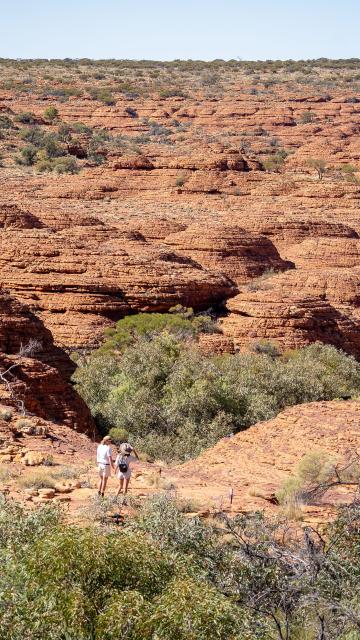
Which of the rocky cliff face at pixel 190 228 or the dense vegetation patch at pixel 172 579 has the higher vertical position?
the dense vegetation patch at pixel 172 579

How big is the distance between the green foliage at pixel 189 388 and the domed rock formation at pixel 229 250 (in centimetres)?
1155

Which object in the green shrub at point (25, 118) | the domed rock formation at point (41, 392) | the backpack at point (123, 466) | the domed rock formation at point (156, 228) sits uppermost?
the backpack at point (123, 466)

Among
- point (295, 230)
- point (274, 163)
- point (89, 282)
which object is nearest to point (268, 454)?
point (89, 282)

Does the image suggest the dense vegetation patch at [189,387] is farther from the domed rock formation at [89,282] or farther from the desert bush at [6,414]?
the desert bush at [6,414]

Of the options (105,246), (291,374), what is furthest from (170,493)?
(105,246)

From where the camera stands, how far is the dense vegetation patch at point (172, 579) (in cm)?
764

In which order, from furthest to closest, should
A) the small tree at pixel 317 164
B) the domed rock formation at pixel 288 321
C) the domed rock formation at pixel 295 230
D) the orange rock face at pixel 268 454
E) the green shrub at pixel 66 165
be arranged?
1. the small tree at pixel 317 164
2. the green shrub at pixel 66 165
3. the domed rock formation at pixel 295 230
4. the domed rock formation at pixel 288 321
5. the orange rock face at pixel 268 454

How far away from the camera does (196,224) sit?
151 ft

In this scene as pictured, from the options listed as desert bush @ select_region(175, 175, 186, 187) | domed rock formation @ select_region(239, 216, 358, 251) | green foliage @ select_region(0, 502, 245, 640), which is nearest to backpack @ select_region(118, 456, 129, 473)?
green foliage @ select_region(0, 502, 245, 640)

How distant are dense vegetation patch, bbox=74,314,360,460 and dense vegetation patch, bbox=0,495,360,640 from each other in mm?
9877

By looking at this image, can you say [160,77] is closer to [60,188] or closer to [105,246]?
[60,188]

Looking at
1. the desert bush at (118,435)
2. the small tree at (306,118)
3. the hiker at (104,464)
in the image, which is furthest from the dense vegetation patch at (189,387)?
the small tree at (306,118)

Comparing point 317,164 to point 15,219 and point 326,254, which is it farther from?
point 15,219

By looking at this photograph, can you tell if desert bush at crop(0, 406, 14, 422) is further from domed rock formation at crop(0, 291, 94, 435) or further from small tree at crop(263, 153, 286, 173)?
small tree at crop(263, 153, 286, 173)
